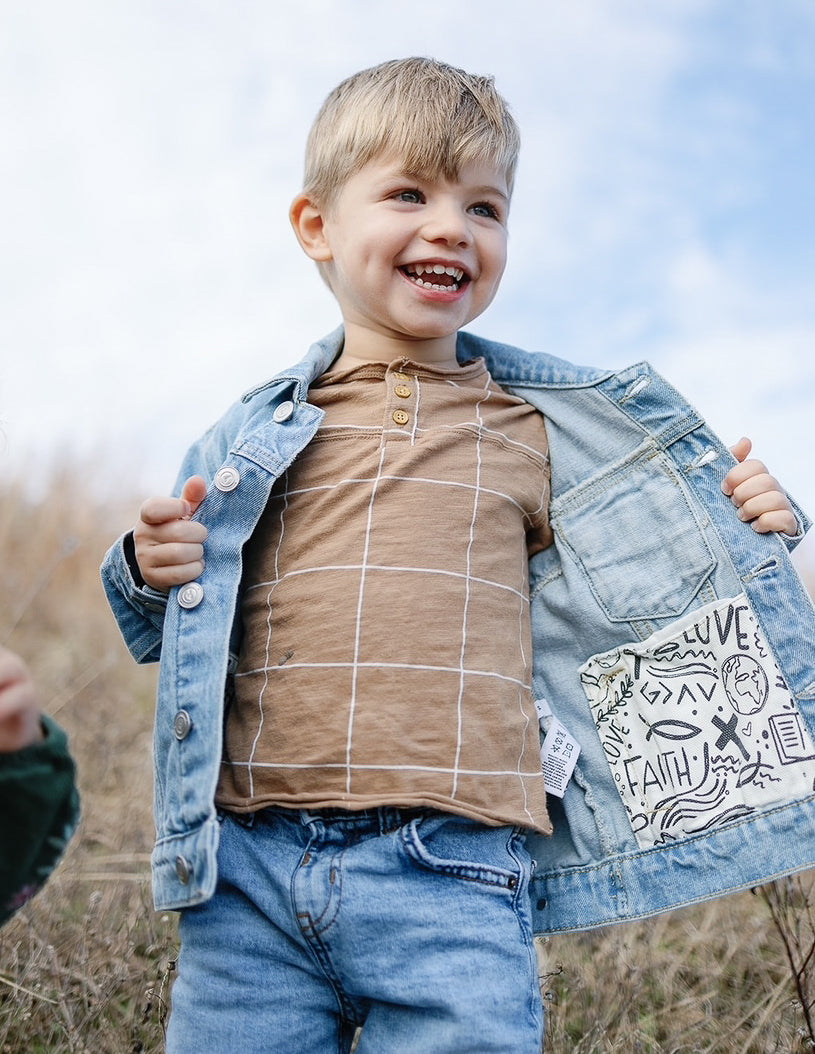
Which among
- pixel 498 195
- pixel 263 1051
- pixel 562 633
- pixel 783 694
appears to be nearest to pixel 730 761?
pixel 783 694

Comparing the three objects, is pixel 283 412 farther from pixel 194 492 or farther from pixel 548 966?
pixel 548 966

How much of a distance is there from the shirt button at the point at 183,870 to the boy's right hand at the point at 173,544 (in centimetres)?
50

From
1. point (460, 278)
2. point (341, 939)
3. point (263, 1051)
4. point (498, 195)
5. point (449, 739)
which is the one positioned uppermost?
point (498, 195)

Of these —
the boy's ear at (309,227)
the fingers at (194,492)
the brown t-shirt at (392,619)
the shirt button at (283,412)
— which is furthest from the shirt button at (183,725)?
the boy's ear at (309,227)

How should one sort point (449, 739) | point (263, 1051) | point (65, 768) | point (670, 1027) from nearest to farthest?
point (65, 768), point (263, 1051), point (449, 739), point (670, 1027)

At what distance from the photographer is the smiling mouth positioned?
2.20m

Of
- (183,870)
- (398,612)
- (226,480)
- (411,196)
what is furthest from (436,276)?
(183,870)

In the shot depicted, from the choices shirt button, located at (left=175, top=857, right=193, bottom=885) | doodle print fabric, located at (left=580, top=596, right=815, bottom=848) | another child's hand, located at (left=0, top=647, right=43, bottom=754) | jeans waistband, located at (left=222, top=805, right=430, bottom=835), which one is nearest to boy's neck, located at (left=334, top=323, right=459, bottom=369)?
doodle print fabric, located at (left=580, top=596, right=815, bottom=848)

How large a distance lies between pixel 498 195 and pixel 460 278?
211 mm

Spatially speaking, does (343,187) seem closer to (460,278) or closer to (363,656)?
(460,278)

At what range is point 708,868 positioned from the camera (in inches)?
81.1

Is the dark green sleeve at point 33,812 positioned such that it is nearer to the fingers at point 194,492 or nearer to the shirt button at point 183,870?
the shirt button at point 183,870

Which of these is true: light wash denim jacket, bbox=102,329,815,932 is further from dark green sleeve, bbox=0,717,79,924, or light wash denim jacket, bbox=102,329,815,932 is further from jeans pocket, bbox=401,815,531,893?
dark green sleeve, bbox=0,717,79,924

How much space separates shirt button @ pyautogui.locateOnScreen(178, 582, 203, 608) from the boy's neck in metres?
0.66
